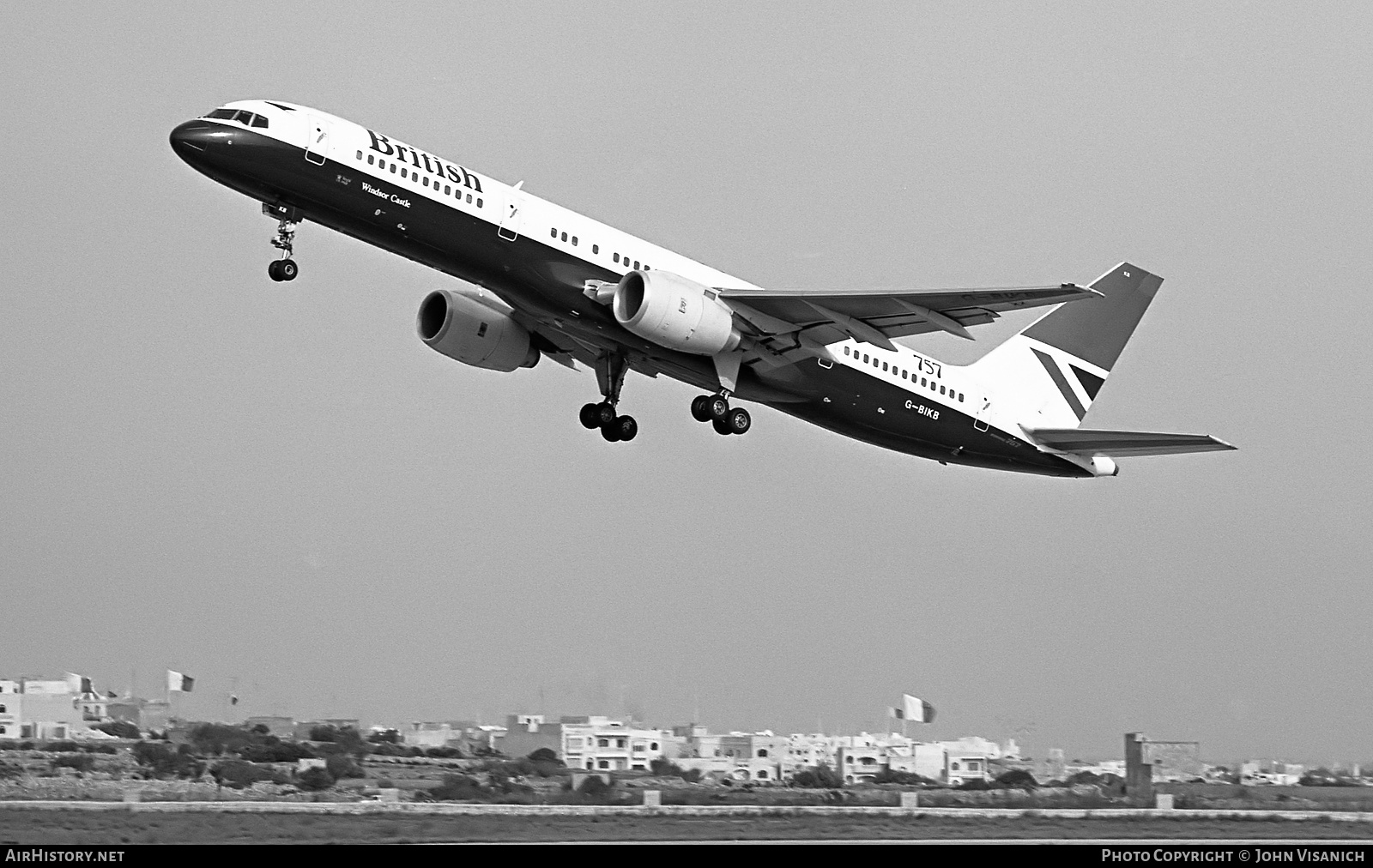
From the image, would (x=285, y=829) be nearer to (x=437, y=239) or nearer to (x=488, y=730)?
(x=437, y=239)

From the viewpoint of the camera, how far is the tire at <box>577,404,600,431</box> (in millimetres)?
38812

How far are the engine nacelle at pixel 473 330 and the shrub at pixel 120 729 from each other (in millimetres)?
10782

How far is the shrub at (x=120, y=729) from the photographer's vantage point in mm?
36531

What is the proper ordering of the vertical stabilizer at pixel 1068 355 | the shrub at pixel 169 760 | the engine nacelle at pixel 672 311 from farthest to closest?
the vertical stabilizer at pixel 1068 355 < the engine nacelle at pixel 672 311 < the shrub at pixel 169 760

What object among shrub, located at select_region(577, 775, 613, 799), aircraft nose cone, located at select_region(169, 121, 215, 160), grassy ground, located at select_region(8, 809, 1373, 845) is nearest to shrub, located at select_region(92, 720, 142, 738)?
grassy ground, located at select_region(8, 809, 1373, 845)

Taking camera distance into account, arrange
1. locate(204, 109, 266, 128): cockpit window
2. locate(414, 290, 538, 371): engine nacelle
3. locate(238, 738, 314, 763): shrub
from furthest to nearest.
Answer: locate(414, 290, 538, 371): engine nacelle, locate(238, 738, 314, 763): shrub, locate(204, 109, 266, 128): cockpit window

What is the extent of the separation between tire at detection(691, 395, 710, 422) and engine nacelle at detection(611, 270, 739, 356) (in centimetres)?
219

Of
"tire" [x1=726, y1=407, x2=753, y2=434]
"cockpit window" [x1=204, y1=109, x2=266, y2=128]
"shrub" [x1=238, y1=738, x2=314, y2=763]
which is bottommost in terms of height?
"shrub" [x1=238, y1=738, x2=314, y2=763]

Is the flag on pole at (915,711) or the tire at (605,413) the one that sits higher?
the tire at (605,413)

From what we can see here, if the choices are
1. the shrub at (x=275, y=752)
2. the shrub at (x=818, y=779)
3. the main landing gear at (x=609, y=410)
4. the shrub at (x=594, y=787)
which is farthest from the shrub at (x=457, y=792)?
the main landing gear at (x=609, y=410)

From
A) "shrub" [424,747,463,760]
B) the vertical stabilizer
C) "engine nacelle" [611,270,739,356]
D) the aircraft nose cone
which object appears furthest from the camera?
the vertical stabilizer

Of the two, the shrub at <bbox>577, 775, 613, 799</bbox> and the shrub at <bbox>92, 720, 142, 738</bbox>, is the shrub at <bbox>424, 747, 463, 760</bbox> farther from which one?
the shrub at <bbox>92, 720, 142, 738</bbox>

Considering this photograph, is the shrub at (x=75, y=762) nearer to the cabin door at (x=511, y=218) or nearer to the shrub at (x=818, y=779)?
the shrub at (x=818, y=779)
